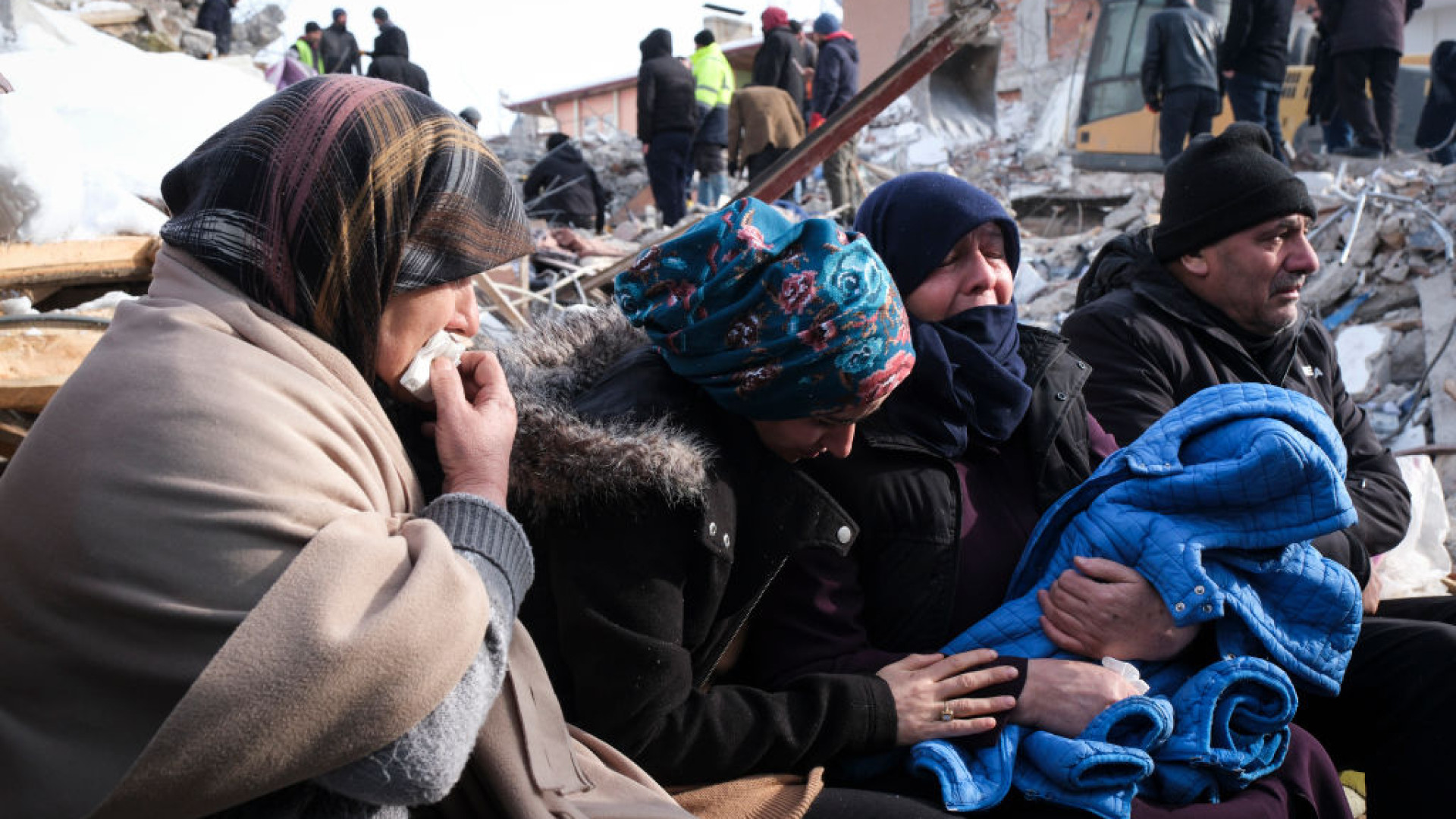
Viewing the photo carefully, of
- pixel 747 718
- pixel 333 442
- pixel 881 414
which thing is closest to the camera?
pixel 333 442

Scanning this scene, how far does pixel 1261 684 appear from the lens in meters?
1.88

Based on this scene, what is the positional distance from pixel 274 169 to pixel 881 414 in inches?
45.1

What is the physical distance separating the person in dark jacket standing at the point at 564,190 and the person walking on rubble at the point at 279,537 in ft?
30.9

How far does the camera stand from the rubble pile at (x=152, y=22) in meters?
10.7

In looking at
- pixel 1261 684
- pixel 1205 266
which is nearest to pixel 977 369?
pixel 1261 684

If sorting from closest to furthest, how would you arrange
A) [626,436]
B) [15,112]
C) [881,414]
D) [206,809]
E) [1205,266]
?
[206,809]
[626,436]
[881,414]
[15,112]
[1205,266]

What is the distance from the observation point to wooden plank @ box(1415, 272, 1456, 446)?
5539 millimetres

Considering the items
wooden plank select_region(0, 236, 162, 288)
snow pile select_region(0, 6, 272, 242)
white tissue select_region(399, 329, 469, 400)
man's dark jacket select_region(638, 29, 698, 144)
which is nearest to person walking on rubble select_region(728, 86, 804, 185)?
man's dark jacket select_region(638, 29, 698, 144)

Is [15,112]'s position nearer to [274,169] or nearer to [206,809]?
[274,169]

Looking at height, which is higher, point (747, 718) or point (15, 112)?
point (15, 112)

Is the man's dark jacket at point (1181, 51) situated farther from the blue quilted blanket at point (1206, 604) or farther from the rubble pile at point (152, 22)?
the rubble pile at point (152, 22)

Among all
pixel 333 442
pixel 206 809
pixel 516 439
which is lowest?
pixel 206 809

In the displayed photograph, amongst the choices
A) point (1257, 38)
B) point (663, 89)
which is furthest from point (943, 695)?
point (663, 89)

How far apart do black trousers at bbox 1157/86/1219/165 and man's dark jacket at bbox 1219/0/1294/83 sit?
0.30m
